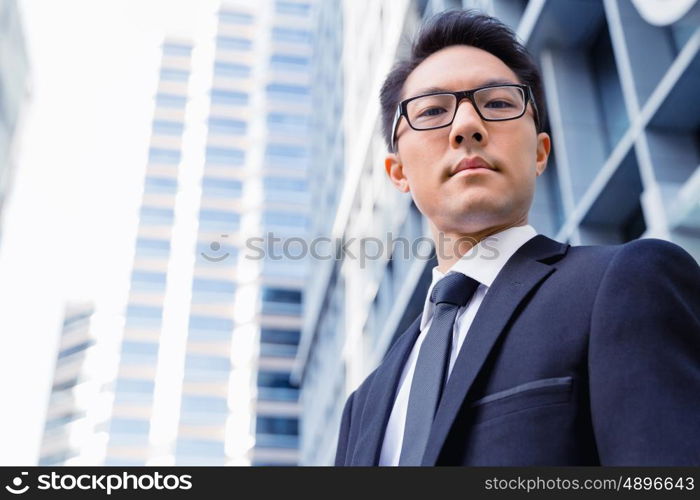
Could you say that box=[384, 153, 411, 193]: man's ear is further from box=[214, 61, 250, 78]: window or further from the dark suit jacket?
box=[214, 61, 250, 78]: window

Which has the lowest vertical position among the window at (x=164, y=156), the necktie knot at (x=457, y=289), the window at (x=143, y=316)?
the necktie knot at (x=457, y=289)

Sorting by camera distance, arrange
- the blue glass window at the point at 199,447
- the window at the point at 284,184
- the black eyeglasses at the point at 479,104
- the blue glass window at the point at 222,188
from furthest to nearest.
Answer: the blue glass window at the point at 222,188, the window at the point at 284,184, the blue glass window at the point at 199,447, the black eyeglasses at the point at 479,104

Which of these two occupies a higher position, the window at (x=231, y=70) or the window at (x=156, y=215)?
the window at (x=231, y=70)

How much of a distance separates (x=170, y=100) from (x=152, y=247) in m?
19.7

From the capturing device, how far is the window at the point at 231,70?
89.8 meters

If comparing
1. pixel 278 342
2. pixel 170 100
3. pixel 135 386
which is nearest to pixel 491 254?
pixel 278 342

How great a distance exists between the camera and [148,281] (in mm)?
81500

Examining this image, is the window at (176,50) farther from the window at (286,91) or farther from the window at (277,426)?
the window at (277,426)

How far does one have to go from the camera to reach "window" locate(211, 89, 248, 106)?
88062 millimetres

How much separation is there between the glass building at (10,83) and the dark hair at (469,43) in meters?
30.6

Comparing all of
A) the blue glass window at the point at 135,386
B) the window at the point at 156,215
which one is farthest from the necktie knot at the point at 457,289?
→ the window at the point at 156,215

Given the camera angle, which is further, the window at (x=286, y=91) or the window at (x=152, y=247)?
the window at (x=152, y=247)

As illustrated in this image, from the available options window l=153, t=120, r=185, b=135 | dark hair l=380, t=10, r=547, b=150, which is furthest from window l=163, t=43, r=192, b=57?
dark hair l=380, t=10, r=547, b=150

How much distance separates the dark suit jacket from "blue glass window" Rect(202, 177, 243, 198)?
273 ft
